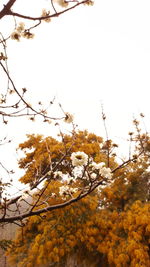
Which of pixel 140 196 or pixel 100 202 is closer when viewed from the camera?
pixel 140 196

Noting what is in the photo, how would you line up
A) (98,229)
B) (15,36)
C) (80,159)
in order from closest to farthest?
(80,159) < (15,36) < (98,229)

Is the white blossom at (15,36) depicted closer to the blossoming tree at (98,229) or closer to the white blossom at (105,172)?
the white blossom at (105,172)

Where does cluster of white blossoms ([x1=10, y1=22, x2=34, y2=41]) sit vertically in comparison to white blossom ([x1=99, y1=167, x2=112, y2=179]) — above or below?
above

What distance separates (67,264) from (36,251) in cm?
190

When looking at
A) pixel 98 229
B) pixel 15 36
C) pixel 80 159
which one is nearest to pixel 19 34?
pixel 15 36

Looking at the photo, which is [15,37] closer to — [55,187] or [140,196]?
[55,187]

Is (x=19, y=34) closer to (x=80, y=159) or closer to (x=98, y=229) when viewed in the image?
(x=80, y=159)

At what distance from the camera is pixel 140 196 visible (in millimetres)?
7453

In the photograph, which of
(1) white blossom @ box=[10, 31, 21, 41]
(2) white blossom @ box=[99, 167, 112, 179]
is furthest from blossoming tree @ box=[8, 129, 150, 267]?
(1) white blossom @ box=[10, 31, 21, 41]

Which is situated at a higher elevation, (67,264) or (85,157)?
(85,157)

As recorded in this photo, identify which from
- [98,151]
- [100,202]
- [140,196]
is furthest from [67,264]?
[98,151]

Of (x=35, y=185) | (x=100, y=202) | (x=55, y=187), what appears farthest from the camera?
(x=100, y=202)

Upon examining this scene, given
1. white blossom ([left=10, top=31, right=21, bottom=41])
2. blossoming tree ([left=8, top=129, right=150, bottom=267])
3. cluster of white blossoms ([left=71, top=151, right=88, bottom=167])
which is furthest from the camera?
blossoming tree ([left=8, top=129, right=150, bottom=267])

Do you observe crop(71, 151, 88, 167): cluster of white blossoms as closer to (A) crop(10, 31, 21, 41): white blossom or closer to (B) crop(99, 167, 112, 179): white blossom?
(B) crop(99, 167, 112, 179): white blossom
